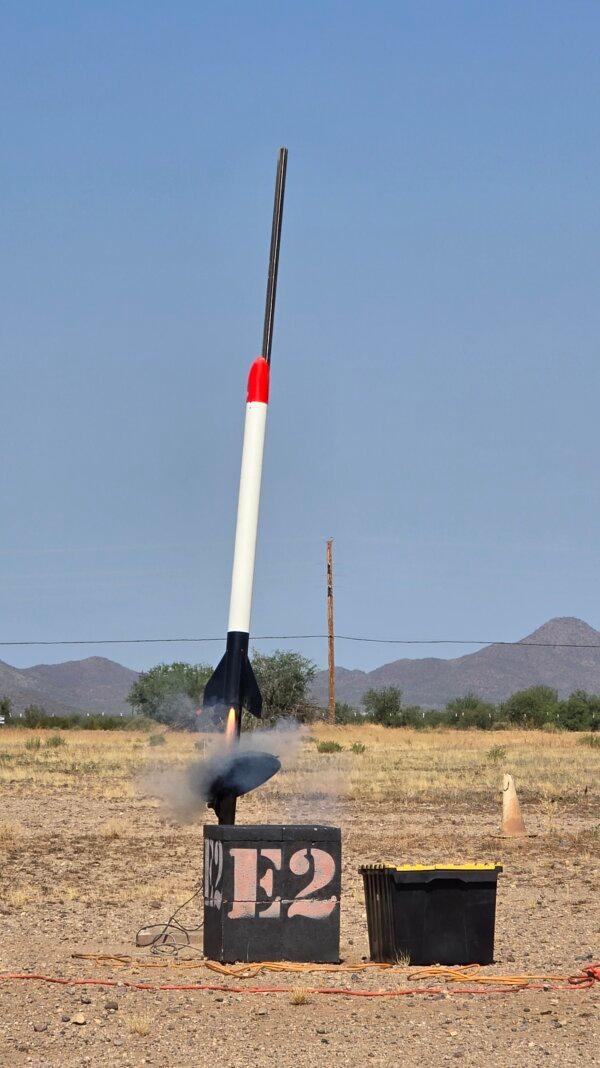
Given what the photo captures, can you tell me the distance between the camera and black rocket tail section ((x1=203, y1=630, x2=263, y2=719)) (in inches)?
530

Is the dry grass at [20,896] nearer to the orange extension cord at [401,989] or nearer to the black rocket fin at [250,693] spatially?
the black rocket fin at [250,693]

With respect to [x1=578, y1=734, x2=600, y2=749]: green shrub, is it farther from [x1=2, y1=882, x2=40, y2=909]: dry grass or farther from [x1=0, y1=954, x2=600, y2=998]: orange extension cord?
[x1=0, y1=954, x2=600, y2=998]: orange extension cord

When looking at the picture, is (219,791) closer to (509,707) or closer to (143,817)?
(143,817)

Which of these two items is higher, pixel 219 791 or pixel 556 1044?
pixel 219 791

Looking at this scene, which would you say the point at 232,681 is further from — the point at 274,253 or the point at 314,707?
the point at 314,707

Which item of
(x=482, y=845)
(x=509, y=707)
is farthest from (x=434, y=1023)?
(x=509, y=707)

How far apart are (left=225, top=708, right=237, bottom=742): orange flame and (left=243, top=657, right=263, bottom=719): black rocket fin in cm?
28

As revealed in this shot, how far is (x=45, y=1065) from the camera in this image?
8.55m

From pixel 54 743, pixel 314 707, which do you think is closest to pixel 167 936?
pixel 54 743

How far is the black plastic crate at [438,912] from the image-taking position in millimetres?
11430

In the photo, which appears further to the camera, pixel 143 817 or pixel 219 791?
pixel 143 817

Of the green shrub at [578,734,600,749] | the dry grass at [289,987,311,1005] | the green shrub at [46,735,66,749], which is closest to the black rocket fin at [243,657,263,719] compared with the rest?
the dry grass at [289,987,311,1005]

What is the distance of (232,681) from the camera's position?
44.0ft

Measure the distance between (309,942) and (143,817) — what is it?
47.0 feet
